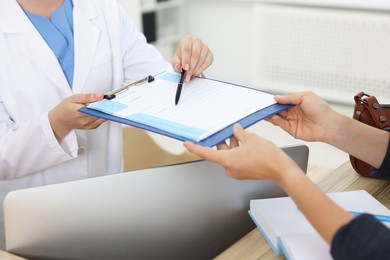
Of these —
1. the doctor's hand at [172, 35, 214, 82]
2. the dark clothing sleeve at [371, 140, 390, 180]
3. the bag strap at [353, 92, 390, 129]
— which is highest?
the doctor's hand at [172, 35, 214, 82]

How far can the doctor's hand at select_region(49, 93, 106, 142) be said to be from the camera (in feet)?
4.06

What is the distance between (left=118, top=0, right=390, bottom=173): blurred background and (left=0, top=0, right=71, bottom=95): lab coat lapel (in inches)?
87.2

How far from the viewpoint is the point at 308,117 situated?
125cm

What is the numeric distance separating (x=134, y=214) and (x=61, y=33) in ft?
2.56

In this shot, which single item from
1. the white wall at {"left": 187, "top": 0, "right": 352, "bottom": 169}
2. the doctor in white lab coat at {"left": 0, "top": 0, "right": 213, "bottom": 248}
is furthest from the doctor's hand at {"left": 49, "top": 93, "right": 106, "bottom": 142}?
the white wall at {"left": 187, "top": 0, "right": 352, "bottom": 169}

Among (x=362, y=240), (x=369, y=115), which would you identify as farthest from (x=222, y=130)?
(x=369, y=115)

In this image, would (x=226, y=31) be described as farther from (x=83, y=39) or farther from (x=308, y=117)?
(x=308, y=117)

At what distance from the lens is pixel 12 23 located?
151 centimetres

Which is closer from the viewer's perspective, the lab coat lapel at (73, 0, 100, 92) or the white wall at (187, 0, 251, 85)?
the lab coat lapel at (73, 0, 100, 92)

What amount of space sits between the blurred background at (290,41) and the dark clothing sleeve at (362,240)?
255cm

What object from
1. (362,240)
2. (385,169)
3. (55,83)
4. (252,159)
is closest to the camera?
(362,240)

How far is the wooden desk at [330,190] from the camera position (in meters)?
1.04

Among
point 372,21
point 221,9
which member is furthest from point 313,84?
point 221,9

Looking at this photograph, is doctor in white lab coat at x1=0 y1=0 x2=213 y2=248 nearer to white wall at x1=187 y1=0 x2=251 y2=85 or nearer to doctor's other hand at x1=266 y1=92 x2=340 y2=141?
doctor's other hand at x1=266 y1=92 x2=340 y2=141
